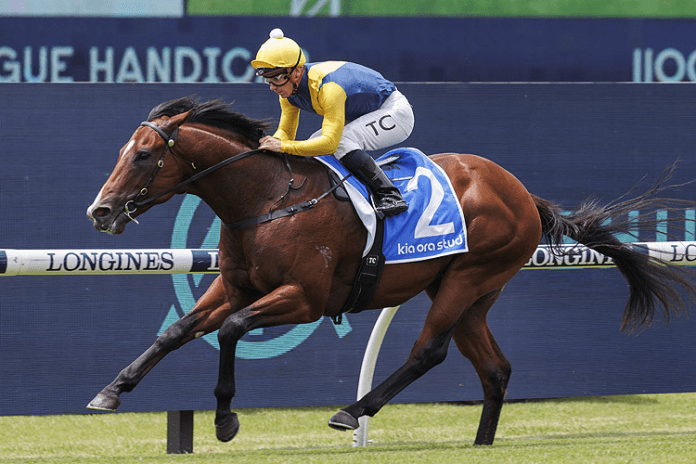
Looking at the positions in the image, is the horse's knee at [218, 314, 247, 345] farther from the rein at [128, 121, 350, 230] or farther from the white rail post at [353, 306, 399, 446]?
the white rail post at [353, 306, 399, 446]

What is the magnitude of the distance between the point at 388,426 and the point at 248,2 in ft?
→ 16.1

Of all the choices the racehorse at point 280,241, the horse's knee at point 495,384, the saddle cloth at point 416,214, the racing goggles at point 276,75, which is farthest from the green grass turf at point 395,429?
the racing goggles at point 276,75

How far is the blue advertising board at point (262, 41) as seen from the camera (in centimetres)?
817

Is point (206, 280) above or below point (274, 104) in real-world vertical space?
below

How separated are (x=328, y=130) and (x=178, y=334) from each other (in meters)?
0.98

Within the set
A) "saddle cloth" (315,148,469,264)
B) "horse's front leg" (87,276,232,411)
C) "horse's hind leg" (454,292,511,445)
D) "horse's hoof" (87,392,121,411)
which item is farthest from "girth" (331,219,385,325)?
"horse's hoof" (87,392,121,411)

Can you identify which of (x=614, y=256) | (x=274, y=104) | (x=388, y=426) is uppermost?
(x=274, y=104)

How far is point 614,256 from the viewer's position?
4852mm

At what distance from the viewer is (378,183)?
4.11 m

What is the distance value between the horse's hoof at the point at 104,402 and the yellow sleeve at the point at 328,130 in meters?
1.12

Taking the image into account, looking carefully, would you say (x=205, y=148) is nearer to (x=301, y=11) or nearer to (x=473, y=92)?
(x=473, y=92)

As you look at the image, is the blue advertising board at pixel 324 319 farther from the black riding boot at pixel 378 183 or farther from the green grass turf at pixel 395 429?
the black riding boot at pixel 378 183

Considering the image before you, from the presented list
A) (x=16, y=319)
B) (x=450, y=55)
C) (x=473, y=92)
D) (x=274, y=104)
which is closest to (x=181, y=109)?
(x=274, y=104)

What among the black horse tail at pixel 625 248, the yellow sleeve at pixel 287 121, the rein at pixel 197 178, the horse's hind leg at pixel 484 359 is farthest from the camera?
the black horse tail at pixel 625 248
